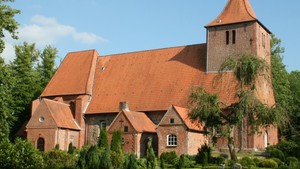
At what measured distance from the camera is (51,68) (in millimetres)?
56000

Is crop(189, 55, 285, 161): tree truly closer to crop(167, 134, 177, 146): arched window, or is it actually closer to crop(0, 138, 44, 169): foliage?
crop(167, 134, 177, 146): arched window

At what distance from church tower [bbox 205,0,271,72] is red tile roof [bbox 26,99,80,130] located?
1369 centimetres

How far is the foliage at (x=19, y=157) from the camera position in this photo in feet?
67.1

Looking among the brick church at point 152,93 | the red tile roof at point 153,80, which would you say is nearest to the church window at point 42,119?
the brick church at point 152,93

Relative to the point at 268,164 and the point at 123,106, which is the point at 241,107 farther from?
the point at 123,106

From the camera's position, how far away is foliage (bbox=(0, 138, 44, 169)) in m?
20.5

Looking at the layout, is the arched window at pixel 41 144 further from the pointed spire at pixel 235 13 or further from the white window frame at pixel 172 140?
the pointed spire at pixel 235 13

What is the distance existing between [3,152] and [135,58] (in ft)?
81.4

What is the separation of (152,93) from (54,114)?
9016 millimetres

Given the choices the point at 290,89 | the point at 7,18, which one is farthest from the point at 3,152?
the point at 290,89

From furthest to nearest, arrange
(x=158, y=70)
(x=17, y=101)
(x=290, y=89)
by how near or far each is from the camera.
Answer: (x=290, y=89) < (x=17, y=101) < (x=158, y=70)

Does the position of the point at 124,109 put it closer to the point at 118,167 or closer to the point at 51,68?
the point at 118,167

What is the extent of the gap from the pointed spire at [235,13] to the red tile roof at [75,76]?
1316 cm

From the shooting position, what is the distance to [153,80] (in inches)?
1601
